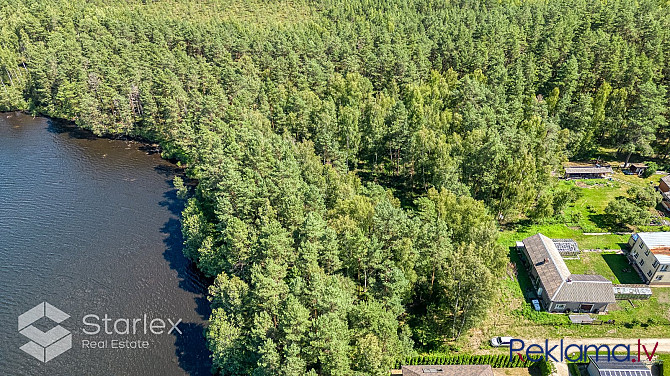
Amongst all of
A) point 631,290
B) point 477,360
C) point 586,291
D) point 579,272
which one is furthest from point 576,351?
point 579,272

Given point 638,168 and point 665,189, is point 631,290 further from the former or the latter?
point 638,168

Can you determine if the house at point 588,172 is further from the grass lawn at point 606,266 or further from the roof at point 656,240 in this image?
the grass lawn at point 606,266

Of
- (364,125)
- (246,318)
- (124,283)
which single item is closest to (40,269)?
(124,283)

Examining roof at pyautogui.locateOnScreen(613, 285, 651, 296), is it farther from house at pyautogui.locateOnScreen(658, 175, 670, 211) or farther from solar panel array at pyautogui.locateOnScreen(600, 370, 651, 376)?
house at pyautogui.locateOnScreen(658, 175, 670, 211)

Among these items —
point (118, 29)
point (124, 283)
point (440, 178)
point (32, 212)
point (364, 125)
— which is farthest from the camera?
point (118, 29)

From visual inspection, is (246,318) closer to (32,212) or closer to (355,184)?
(355,184)

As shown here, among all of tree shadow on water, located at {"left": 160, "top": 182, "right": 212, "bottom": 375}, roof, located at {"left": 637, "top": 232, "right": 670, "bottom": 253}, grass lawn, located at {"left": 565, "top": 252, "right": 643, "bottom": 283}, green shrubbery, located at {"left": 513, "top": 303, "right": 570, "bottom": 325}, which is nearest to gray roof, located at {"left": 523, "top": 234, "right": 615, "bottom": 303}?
green shrubbery, located at {"left": 513, "top": 303, "right": 570, "bottom": 325}

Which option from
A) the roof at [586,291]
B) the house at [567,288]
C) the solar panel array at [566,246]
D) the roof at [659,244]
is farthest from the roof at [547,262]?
the roof at [659,244]
